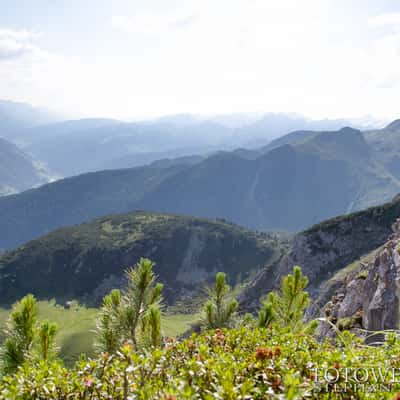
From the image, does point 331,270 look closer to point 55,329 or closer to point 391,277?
point 391,277

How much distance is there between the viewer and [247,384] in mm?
4793

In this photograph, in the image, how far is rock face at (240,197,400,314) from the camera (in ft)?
516

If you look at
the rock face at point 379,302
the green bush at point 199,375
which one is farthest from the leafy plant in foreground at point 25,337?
the rock face at point 379,302

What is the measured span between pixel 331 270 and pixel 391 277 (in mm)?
138727

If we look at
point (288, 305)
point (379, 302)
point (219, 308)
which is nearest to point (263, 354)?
point (219, 308)

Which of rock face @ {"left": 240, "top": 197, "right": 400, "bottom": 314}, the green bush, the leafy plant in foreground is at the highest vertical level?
the green bush

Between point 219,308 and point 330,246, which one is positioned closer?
point 219,308

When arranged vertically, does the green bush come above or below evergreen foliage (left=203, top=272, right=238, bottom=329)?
above

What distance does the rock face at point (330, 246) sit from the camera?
15714cm

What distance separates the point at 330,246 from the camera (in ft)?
539

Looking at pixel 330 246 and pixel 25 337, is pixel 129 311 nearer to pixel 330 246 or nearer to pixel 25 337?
pixel 25 337

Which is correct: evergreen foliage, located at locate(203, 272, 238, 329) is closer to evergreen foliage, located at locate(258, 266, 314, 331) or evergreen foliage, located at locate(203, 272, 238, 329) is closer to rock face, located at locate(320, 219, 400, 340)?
evergreen foliage, located at locate(258, 266, 314, 331)

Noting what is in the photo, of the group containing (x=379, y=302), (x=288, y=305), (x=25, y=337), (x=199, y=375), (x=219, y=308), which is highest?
(x=199, y=375)

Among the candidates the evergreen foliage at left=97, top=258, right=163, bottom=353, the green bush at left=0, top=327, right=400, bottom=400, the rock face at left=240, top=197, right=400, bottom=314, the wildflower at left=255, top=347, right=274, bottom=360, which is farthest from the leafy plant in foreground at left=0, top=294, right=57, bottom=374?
the rock face at left=240, top=197, right=400, bottom=314
